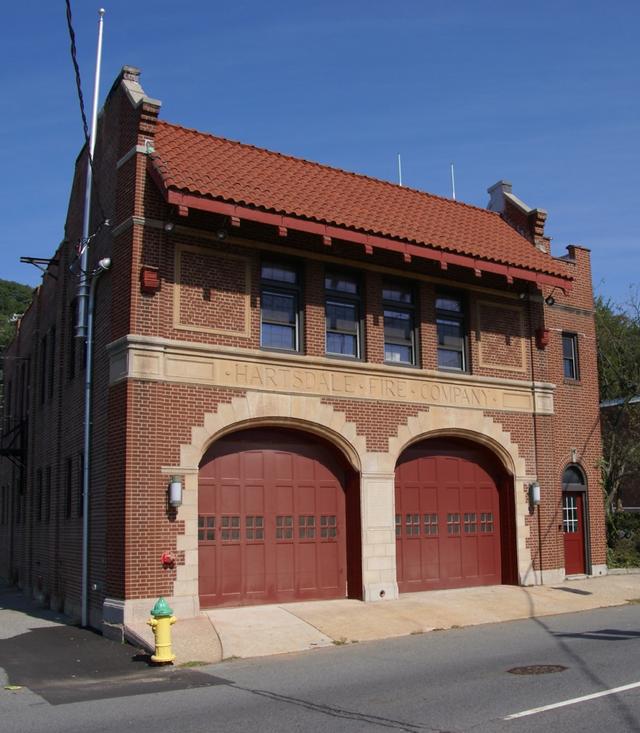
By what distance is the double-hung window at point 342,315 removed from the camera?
17250mm

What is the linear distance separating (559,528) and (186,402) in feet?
32.4

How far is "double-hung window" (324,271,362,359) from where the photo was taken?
1725cm

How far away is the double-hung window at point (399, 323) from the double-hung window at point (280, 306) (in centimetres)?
217

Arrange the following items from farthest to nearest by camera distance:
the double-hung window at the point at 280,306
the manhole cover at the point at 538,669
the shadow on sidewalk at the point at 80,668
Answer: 1. the double-hung window at the point at 280,306
2. the shadow on sidewalk at the point at 80,668
3. the manhole cover at the point at 538,669

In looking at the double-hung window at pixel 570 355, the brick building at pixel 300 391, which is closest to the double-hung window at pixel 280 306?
the brick building at pixel 300 391

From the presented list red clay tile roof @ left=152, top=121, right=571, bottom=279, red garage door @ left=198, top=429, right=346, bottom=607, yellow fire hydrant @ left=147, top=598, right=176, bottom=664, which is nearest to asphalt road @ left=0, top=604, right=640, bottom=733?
yellow fire hydrant @ left=147, top=598, right=176, bottom=664

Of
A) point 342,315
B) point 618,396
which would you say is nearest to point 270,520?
point 342,315

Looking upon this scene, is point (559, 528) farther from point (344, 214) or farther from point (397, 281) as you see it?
point (344, 214)

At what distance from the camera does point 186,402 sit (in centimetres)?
1508

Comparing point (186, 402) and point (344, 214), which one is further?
point (344, 214)

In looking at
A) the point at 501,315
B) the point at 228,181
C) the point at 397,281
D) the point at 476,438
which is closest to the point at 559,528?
the point at 476,438

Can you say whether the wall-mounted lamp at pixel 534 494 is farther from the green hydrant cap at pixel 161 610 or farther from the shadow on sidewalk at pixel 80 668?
the green hydrant cap at pixel 161 610

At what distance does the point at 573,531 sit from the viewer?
20969mm

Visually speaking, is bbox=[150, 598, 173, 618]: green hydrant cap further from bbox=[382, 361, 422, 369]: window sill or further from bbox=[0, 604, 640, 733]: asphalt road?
bbox=[382, 361, 422, 369]: window sill
